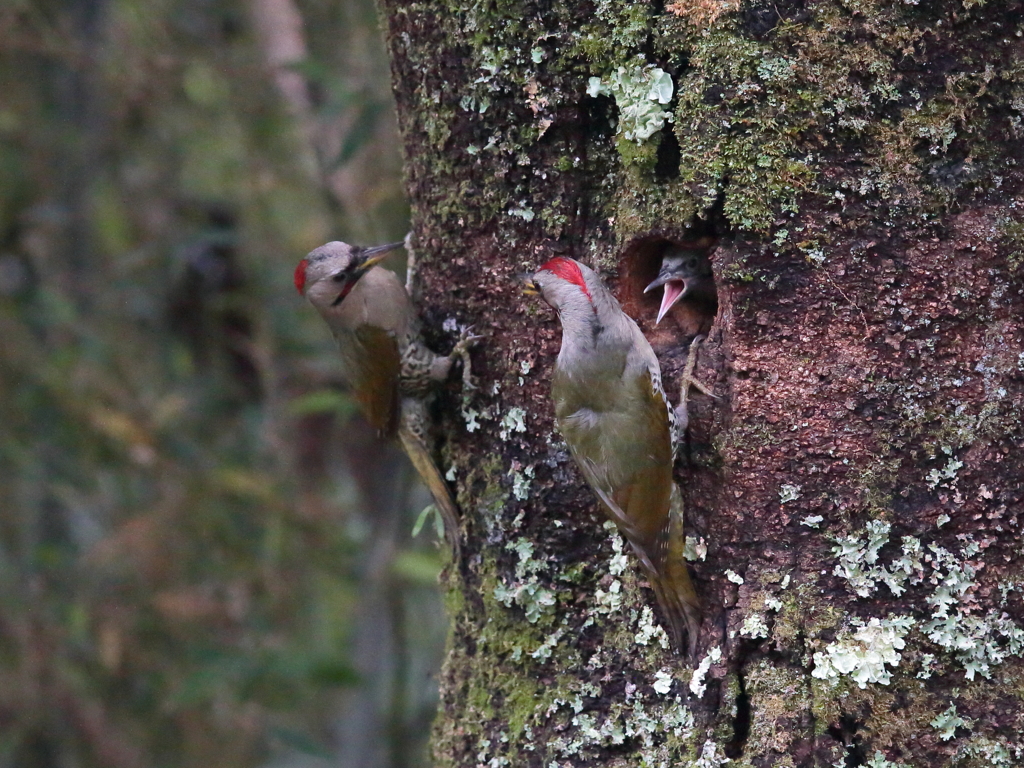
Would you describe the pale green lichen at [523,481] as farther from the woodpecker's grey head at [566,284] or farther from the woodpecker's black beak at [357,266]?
the woodpecker's black beak at [357,266]

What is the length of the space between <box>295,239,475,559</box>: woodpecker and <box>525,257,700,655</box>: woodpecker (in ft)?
2.12

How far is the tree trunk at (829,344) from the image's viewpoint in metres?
1.81

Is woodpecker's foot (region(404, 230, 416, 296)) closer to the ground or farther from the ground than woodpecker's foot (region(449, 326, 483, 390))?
farther from the ground

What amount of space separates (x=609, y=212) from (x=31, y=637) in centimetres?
424

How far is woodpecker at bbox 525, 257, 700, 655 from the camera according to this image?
200 centimetres

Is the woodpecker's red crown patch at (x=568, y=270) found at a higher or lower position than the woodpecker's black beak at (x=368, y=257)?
lower

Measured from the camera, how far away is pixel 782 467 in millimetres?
1893

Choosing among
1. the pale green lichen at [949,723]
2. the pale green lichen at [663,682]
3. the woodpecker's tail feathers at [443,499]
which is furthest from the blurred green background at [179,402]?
the pale green lichen at [949,723]

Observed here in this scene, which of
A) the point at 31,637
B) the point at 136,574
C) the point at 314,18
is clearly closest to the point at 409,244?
the point at 314,18

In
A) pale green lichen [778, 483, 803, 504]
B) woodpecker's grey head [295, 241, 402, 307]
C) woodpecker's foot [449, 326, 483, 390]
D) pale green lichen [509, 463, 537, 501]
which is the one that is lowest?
pale green lichen [778, 483, 803, 504]

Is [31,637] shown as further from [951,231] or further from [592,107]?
[951,231]

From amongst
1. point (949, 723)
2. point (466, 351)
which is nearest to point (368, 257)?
point (466, 351)

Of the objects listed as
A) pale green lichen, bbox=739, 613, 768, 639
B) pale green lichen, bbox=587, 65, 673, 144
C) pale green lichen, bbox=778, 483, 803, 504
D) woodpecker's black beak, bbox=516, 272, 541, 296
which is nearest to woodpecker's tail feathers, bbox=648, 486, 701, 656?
pale green lichen, bbox=739, 613, 768, 639

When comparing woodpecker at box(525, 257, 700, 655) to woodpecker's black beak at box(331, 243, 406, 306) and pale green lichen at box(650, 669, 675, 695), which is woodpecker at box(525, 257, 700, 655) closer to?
pale green lichen at box(650, 669, 675, 695)
